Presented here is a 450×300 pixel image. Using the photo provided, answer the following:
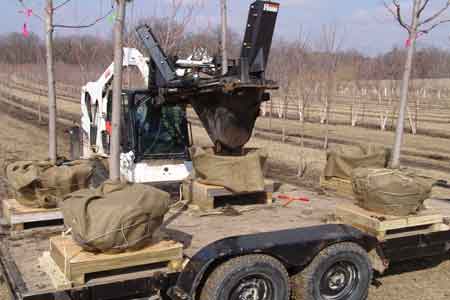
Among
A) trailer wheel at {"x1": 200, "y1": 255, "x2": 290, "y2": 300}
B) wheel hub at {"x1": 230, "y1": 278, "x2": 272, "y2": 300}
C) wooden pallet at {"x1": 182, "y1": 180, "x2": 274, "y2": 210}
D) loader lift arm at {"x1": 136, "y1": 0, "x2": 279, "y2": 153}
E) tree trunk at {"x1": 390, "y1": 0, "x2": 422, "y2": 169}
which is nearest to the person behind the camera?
trailer wheel at {"x1": 200, "y1": 255, "x2": 290, "y2": 300}

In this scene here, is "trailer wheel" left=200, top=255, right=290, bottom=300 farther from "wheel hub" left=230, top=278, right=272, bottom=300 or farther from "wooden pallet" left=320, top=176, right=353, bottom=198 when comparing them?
"wooden pallet" left=320, top=176, right=353, bottom=198

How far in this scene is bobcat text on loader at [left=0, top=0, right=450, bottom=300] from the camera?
13.4ft

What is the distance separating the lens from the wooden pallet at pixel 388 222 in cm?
530

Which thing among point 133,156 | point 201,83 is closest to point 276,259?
point 201,83

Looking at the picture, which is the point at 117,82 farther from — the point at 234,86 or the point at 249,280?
the point at 249,280

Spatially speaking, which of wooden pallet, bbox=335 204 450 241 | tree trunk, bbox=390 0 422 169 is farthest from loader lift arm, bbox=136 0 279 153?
tree trunk, bbox=390 0 422 169

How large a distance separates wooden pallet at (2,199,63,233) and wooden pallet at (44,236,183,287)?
3.49 feet

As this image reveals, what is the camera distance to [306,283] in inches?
185

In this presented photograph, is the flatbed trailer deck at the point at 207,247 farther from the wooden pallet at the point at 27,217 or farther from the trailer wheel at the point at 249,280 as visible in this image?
the wooden pallet at the point at 27,217

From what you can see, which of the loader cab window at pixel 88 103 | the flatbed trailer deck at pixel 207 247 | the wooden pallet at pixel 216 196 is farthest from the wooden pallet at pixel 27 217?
the loader cab window at pixel 88 103

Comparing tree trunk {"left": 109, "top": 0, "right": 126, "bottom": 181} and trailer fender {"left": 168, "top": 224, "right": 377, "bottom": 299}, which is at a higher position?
tree trunk {"left": 109, "top": 0, "right": 126, "bottom": 181}

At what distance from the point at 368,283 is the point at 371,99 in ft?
130

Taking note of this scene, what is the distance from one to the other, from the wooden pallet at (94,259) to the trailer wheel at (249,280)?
0.36m

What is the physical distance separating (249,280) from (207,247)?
19.9 inches
